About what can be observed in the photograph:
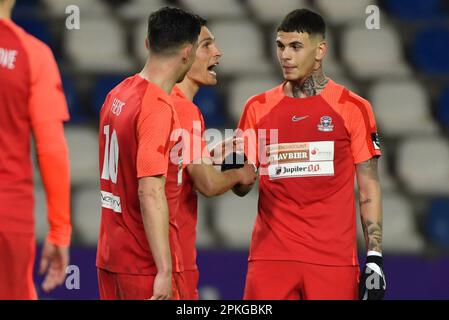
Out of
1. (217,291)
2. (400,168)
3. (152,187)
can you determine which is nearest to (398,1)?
(400,168)

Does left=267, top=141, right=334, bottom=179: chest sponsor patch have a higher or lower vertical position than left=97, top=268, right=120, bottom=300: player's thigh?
higher

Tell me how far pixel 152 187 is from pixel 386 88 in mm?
4387

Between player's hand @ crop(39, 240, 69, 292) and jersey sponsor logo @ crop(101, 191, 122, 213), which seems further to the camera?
jersey sponsor logo @ crop(101, 191, 122, 213)

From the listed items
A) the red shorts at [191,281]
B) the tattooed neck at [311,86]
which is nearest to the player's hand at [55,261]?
the red shorts at [191,281]

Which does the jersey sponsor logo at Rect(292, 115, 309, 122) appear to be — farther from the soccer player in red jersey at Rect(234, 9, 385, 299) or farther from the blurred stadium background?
the blurred stadium background

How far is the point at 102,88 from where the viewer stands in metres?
7.80

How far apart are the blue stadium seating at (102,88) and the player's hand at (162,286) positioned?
13.0 feet

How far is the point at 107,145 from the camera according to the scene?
4191 mm

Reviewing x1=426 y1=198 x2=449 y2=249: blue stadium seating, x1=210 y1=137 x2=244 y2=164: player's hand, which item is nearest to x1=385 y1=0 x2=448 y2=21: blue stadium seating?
x1=426 y1=198 x2=449 y2=249: blue stadium seating

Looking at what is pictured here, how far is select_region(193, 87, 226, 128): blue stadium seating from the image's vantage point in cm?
760

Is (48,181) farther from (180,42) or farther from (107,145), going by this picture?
(180,42)

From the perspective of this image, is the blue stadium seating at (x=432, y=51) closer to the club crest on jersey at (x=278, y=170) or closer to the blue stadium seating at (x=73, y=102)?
the blue stadium seating at (x=73, y=102)

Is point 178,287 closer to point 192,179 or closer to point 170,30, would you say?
point 192,179

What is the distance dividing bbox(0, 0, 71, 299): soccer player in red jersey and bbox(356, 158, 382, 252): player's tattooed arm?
5.38ft
